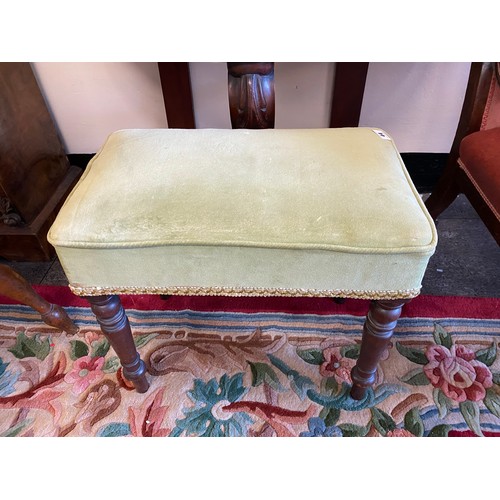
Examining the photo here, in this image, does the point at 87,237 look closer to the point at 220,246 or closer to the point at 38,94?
the point at 220,246

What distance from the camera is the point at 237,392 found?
77cm

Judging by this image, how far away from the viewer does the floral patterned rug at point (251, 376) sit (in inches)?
28.7

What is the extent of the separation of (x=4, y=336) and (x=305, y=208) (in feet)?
2.42

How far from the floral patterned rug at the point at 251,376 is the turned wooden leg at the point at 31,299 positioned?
39mm

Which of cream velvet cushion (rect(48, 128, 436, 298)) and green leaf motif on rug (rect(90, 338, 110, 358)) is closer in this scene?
cream velvet cushion (rect(48, 128, 436, 298))

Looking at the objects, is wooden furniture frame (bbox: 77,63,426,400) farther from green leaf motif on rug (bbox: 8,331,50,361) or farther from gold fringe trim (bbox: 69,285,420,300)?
green leaf motif on rug (bbox: 8,331,50,361)

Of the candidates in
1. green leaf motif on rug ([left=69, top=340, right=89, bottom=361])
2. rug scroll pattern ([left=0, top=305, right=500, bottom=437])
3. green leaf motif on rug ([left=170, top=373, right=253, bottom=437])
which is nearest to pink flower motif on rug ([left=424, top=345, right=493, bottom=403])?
rug scroll pattern ([left=0, top=305, right=500, bottom=437])

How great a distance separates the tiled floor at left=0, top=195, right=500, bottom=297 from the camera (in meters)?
0.97

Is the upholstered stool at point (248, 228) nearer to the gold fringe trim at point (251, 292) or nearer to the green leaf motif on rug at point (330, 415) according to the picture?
the gold fringe trim at point (251, 292)

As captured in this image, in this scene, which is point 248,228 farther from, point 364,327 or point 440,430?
point 440,430

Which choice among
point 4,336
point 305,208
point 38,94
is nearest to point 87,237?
point 305,208

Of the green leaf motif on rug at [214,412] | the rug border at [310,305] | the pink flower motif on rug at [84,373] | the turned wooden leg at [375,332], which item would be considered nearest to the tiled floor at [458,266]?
the rug border at [310,305]

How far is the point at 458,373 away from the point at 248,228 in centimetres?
56
